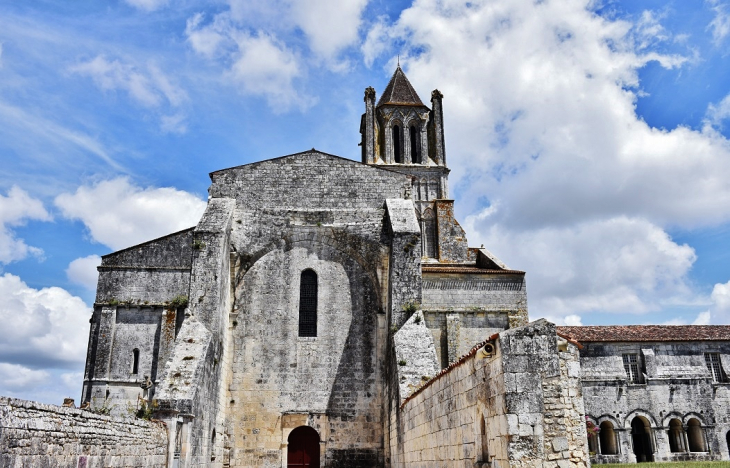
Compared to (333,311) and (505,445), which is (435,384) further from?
(333,311)

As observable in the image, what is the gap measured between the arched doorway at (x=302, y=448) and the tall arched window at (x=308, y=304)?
8.19 ft

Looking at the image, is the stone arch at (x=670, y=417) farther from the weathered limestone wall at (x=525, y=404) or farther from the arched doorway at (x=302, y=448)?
the weathered limestone wall at (x=525, y=404)

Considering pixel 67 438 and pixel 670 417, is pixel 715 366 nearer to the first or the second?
pixel 670 417

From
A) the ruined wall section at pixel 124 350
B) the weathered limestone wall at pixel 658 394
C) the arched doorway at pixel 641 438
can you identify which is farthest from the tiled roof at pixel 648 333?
the ruined wall section at pixel 124 350

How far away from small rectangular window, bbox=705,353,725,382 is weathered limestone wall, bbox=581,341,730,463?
29cm

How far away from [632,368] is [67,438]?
84.1 feet

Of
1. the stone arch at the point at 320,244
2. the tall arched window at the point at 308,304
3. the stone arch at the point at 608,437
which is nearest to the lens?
the tall arched window at the point at 308,304

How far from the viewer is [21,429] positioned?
567 cm

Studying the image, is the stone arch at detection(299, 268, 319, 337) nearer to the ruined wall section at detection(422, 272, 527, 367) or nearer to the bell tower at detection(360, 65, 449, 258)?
the ruined wall section at detection(422, 272, 527, 367)

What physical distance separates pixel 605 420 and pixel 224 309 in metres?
19.1

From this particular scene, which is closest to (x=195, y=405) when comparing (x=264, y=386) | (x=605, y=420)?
(x=264, y=386)

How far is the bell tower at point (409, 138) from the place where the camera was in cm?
4078

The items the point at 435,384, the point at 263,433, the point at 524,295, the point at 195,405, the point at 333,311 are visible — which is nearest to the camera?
the point at 435,384

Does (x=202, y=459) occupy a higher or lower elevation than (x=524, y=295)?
lower
